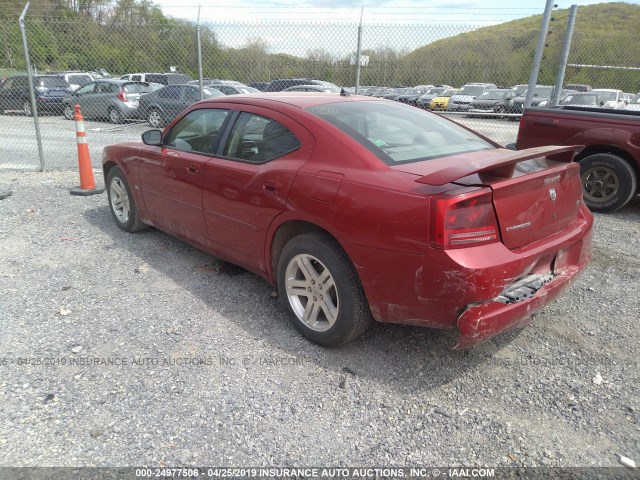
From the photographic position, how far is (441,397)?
2723mm

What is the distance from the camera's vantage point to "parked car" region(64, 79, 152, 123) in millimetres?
16281

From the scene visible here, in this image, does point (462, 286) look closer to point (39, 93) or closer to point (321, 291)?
point (321, 291)

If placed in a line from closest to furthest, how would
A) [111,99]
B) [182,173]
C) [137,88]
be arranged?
[182,173], [111,99], [137,88]

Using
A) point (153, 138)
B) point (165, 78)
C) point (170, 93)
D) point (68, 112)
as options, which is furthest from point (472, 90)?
point (153, 138)

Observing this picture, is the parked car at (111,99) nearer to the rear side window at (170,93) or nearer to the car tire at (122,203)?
the rear side window at (170,93)

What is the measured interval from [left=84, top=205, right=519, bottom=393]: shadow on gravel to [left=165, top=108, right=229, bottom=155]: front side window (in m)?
1.11

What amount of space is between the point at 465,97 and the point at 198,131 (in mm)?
22260

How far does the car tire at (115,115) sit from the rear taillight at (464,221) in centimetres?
1620

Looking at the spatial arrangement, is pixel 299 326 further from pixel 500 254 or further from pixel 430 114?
pixel 430 114

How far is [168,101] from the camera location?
14.8 metres

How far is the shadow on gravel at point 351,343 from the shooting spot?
2.94 metres

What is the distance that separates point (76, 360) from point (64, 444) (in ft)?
2.49

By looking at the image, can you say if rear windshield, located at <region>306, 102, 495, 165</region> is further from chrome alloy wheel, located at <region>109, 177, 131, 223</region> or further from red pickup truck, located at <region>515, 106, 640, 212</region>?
red pickup truck, located at <region>515, 106, 640, 212</region>

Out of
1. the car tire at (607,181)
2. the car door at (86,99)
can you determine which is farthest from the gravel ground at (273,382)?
the car door at (86,99)
